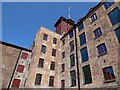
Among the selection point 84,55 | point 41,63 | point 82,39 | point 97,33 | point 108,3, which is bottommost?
point 41,63

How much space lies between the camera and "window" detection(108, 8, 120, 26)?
13073 millimetres

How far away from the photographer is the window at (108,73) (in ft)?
37.1

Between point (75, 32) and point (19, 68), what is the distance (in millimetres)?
13400

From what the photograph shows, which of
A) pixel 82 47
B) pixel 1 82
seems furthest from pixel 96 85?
pixel 1 82

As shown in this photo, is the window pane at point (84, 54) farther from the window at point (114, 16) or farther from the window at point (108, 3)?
the window at point (108, 3)

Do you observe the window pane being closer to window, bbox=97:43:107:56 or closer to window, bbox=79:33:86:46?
window, bbox=79:33:86:46

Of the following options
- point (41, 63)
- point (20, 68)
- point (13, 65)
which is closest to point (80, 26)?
point (41, 63)

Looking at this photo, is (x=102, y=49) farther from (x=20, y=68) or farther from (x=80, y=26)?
(x=20, y=68)

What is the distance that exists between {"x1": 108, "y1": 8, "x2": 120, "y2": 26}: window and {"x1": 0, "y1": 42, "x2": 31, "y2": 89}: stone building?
54.6 ft

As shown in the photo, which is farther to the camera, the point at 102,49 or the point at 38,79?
the point at 38,79

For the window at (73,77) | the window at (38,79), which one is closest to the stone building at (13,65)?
the window at (38,79)

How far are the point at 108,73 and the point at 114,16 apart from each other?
285 inches

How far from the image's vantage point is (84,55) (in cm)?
1608

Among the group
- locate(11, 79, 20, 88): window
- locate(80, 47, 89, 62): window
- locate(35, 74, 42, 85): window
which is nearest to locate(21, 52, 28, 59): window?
locate(11, 79, 20, 88): window
